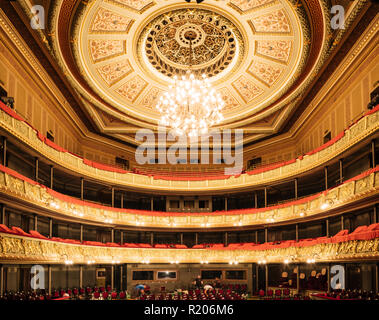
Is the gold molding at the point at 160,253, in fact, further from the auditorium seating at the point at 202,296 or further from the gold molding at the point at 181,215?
the auditorium seating at the point at 202,296

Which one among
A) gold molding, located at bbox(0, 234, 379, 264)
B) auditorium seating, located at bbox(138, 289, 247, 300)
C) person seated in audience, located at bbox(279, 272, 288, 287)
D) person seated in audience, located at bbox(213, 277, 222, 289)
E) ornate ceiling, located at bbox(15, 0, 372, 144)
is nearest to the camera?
gold molding, located at bbox(0, 234, 379, 264)

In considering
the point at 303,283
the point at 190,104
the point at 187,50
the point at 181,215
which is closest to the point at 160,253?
the point at 181,215

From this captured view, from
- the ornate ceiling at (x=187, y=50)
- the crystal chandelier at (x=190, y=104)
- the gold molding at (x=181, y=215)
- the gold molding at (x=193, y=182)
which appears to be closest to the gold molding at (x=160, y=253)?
the gold molding at (x=181, y=215)

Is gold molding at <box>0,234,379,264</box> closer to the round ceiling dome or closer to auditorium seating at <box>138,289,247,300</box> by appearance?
auditorium seating at <box>138,289,247,300</box>

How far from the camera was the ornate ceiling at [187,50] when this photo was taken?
14.7 m

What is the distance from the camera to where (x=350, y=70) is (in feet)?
52.5

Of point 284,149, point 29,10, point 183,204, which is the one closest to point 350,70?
point 284,149

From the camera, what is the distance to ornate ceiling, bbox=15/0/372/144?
1466 centimetres

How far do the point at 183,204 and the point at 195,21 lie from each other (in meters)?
13.7

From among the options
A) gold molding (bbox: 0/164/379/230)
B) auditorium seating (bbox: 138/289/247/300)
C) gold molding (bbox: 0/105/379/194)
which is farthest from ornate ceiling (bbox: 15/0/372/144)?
auditorium seating (bbox: 138/289/247/300)

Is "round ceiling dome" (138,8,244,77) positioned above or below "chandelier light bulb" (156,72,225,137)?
above

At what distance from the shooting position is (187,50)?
60.8 ft

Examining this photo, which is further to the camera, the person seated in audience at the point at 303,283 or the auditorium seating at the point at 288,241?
the person seated in audience at the point at 303,283
